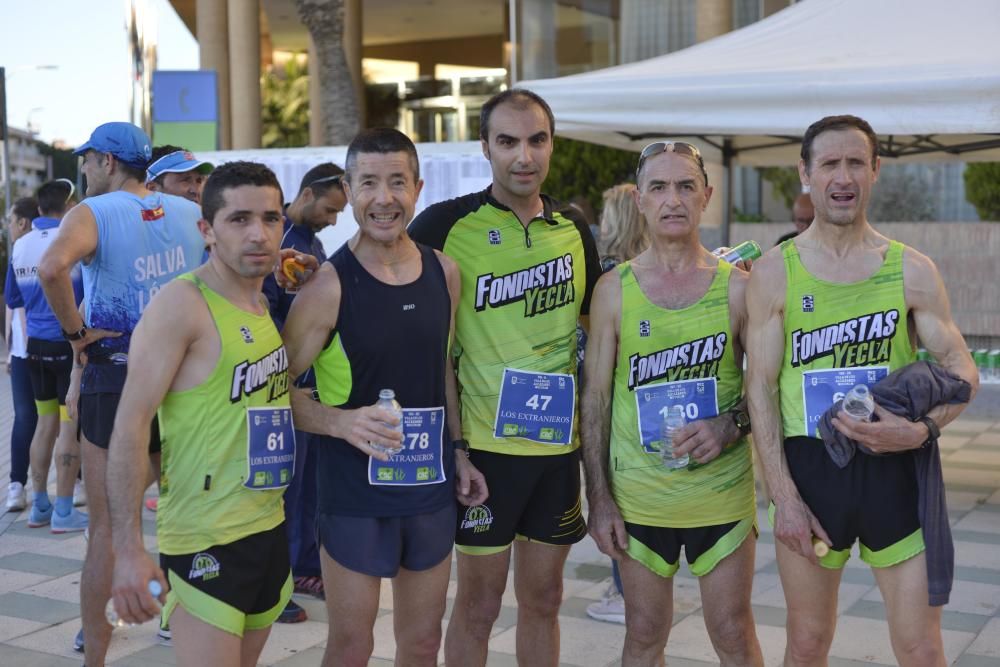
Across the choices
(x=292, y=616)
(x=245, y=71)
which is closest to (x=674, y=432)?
(x=292, y=616)

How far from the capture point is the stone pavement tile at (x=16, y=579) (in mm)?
5641

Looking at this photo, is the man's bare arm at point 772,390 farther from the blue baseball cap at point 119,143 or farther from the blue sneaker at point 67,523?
the blue sneaker at point 67,523

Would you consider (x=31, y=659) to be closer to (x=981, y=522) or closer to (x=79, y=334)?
(x=79, y=334)

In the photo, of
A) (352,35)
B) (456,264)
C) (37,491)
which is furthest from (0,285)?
(456,264)

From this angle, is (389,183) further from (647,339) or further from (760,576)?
(760,576)

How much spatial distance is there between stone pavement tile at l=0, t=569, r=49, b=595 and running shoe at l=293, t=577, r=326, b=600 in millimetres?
1417

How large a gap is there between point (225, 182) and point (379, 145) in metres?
0.46

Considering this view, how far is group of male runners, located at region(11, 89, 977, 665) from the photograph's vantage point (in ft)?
9.41

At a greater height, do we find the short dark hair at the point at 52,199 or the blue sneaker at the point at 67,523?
the short dark hair at the point at 52,199

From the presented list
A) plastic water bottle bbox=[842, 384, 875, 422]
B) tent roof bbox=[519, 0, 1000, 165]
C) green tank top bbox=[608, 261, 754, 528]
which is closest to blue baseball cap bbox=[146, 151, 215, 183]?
green tank top bbox=[608, 261, 754, 528]

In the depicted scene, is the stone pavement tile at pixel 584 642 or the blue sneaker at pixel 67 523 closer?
the stone pavement tile at pixel 584 642

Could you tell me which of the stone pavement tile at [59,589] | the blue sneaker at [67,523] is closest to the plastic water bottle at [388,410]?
the stone pavement tile at [59,589]

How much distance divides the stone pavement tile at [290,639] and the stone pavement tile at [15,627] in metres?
1.07

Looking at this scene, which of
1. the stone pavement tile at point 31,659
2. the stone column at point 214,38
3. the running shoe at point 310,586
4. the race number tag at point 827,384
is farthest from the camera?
the stone column at point 214,38
